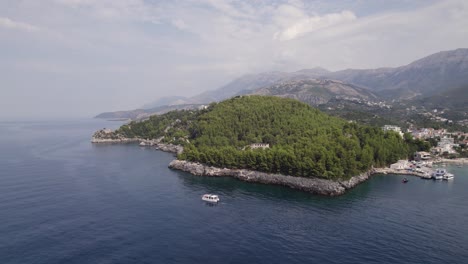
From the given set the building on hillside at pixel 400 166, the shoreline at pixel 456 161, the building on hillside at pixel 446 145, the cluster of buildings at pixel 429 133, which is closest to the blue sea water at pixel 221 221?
the building on hillside at pixel 400 166

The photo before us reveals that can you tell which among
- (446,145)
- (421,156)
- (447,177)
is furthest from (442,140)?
(447,177)

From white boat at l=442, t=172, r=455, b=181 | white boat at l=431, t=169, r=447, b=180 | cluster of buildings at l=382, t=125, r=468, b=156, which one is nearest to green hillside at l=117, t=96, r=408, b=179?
white boat at l=431, t=169, r=447, b=180

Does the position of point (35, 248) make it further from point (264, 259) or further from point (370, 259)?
point (370, 259)

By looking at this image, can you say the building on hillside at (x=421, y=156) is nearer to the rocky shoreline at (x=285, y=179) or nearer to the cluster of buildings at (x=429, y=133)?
the rocky shoreline at (x=285, y=179)

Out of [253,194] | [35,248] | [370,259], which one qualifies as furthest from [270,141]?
[35,248]

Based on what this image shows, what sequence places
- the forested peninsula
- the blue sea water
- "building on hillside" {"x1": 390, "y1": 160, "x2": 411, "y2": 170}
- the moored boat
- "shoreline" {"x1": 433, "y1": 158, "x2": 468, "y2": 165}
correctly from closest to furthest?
the blue sea water
the forested peninsula
the moored boat
"building on hillside" {"x1": 390, "y1": 160, "x2": 411, "y2": 170}
"shoreline" {"x1": 433, "y1": 158, "x2": 468, "y2": 165}

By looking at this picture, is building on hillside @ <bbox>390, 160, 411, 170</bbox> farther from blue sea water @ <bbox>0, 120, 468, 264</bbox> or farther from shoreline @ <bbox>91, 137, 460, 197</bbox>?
blue sea water @ <bbox>0, 120, 468, 264</bbox>
